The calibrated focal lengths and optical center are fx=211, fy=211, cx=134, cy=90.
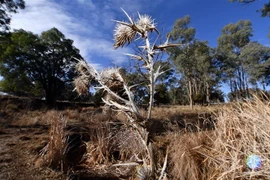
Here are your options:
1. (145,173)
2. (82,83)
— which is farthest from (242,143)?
(82,83)

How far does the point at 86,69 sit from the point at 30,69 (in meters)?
29.1

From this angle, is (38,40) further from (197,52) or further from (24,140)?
(24,140)

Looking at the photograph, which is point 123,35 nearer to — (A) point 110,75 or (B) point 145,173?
(A) point 110,75

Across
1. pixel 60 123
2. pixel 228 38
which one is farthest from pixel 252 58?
pixel 60 123

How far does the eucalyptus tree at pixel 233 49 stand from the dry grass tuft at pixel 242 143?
121 feet

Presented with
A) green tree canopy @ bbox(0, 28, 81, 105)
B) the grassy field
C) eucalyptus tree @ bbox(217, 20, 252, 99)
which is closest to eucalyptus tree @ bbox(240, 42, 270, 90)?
eucalyptus tree @ bbox(217, 20, 252, 99)

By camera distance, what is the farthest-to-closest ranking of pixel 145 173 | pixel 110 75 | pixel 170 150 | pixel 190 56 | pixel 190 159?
1. pixel 190 56
2. pixel 110 75
3. pixel 170 150
4. pixel 145 173
5. pixel 190 159

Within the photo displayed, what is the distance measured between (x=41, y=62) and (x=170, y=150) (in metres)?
31.1

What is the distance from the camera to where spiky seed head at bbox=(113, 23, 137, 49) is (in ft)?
13.3

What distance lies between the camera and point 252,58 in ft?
112

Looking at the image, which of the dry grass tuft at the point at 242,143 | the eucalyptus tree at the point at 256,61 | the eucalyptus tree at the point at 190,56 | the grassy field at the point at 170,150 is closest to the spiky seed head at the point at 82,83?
the grassy field at the point at 170,150

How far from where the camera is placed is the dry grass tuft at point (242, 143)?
185 centimetres

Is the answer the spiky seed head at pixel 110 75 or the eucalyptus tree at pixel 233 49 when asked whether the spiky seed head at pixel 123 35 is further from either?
the eucalyptus tree at pixel 233 49

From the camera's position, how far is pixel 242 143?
7.09 feet
